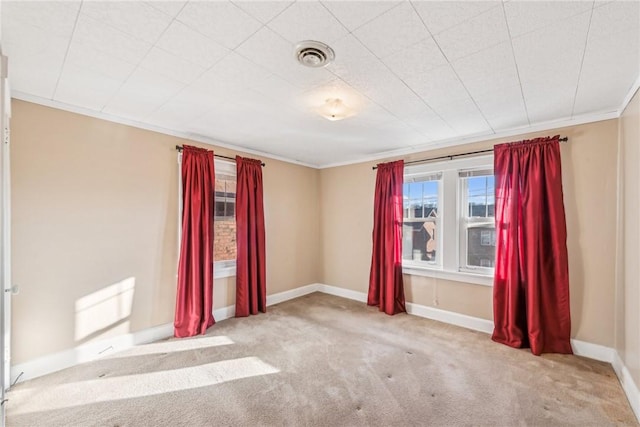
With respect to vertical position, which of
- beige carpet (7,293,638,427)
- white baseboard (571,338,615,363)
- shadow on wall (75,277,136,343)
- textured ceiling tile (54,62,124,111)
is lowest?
beige carpet (7,293,638,427)

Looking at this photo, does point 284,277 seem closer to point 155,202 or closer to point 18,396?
point 155,202

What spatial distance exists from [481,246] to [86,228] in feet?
14.5

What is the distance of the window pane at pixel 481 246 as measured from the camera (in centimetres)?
339

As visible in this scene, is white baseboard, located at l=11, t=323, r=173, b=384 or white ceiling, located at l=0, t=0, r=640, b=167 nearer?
white ceiling, located at l=0, t=0, r=640, b=167

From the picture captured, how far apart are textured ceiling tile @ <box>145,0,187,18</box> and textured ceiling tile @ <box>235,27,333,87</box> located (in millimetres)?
364

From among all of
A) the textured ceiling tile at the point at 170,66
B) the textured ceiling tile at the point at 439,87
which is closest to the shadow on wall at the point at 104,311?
the textured ceiling tile at the point at 170,66

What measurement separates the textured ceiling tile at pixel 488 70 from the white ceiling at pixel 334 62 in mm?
12

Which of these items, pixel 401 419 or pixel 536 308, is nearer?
pixel 401 419

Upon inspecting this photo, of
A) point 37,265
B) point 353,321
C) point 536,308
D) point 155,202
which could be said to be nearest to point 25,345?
point 37,265

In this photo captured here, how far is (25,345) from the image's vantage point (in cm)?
231

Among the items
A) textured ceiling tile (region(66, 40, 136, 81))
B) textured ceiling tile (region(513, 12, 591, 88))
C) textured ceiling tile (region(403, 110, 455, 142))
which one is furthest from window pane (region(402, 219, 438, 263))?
textured ceiling tile (region(66, 40, 136, 81))

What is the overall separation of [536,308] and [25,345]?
476 centimetres

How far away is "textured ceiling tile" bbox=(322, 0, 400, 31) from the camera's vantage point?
1.30 metres

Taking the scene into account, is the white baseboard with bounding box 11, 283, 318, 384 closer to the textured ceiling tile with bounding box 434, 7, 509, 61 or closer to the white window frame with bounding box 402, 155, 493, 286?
the white window frame with bounding box 402, 155, 493, 286
